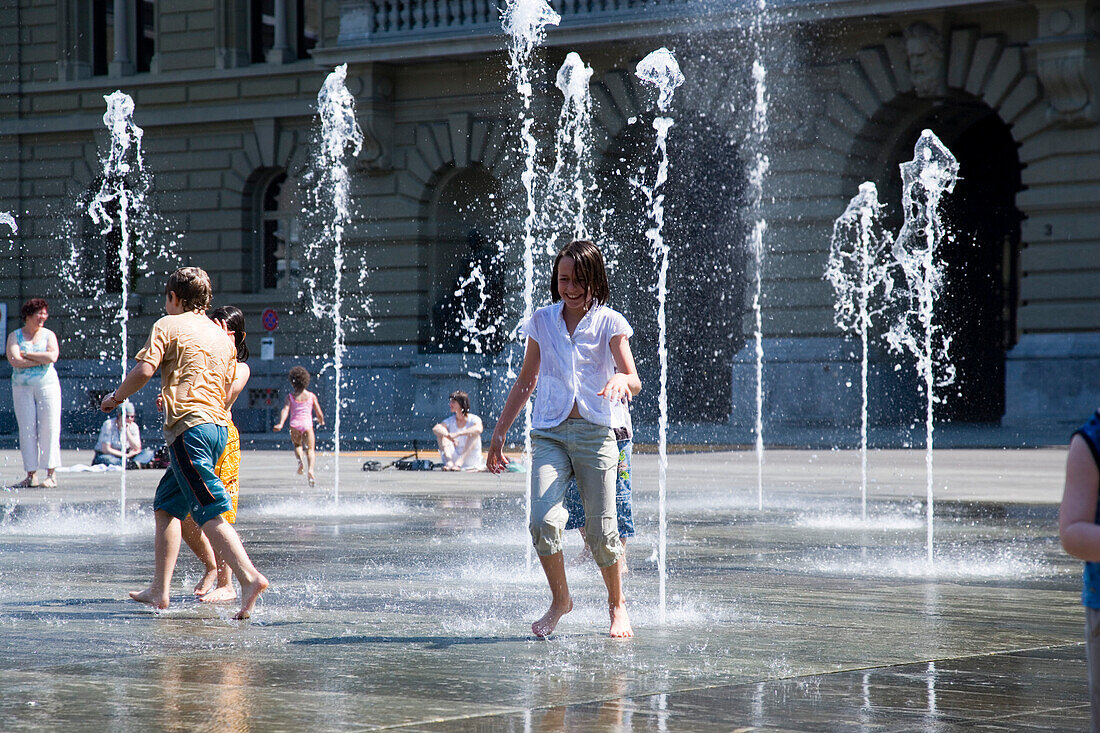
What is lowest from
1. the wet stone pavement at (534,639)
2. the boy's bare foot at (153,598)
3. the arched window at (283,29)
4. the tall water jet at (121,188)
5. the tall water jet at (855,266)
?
the wet stone pavement at (534,639)

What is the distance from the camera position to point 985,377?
29703 millimetres

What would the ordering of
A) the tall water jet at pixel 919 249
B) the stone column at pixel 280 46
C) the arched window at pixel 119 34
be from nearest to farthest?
the tall water jet at pixel 919 249
the stone column at pixel 280 46
the arched window at pixel 119 34

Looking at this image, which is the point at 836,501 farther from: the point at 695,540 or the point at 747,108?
the point at 747,108

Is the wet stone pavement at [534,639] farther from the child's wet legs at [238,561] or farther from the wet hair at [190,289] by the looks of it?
the wet hair at [190,289]

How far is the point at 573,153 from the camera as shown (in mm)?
29016

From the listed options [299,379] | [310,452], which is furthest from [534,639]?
[299,379]

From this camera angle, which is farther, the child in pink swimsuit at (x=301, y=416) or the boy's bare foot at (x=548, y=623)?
the child in pink swimsuit at (x=301, y=416)

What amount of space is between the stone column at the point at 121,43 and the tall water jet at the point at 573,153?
10.3m

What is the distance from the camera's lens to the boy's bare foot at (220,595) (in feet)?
23.7

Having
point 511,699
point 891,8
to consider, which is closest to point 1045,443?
point 891,8

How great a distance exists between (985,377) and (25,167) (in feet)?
66.0

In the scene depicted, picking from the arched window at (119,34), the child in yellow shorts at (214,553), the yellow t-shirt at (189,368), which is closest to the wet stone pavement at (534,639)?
the child in yellow shorts at (214,553)

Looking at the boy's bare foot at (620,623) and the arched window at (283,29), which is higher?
the arched window at (283,29)

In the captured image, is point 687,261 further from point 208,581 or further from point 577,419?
point 577,419
